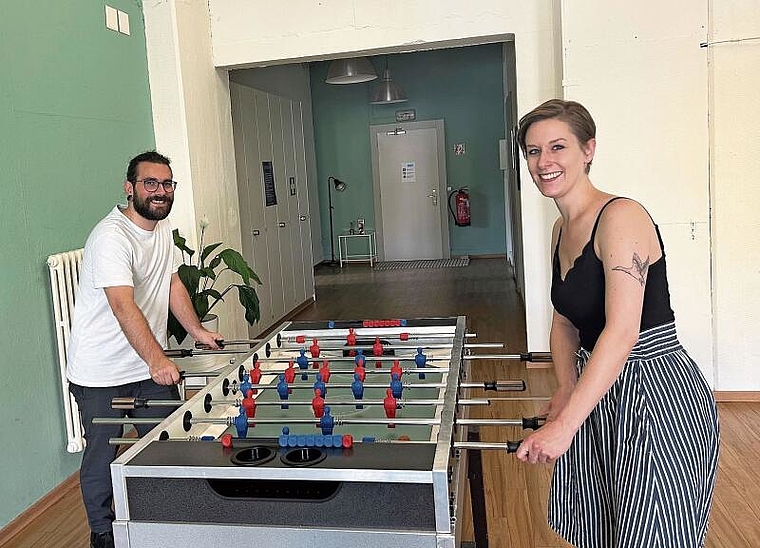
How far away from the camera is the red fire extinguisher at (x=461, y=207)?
1062cm

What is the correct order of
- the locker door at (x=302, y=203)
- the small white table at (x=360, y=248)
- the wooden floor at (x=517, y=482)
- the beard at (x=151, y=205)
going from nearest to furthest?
the beard at (x=151, y=205)
the wooden floor at (x=517, y=482)
the locker door at (x=302, y=203)
the small white table at (x=360, y=248)

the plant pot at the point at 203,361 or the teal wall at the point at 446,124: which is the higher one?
the teal wall at the point at 446,124

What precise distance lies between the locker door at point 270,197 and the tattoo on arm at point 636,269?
5.09 m

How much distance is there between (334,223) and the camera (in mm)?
11219

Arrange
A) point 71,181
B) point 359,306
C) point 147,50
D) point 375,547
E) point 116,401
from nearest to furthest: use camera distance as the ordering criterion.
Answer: point 375,547 < point 116,401 < point 71,181 < point 147,50 < point 359,306

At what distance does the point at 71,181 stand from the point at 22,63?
594 mm

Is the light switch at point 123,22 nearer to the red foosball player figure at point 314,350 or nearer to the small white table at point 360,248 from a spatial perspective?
the red foosball player figure at point 314,350

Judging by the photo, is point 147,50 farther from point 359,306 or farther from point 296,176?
point 359,306

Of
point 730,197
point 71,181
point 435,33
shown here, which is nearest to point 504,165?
point 435,33

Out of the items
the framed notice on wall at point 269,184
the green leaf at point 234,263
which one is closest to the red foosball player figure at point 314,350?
the green leaf at point 234,263

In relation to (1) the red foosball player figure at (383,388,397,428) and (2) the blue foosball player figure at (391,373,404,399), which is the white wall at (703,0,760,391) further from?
(1) the red foosball player figure at (383,388,397,428)

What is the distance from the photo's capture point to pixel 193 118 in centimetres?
464

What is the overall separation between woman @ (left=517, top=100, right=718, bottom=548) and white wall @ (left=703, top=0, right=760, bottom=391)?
2.56m

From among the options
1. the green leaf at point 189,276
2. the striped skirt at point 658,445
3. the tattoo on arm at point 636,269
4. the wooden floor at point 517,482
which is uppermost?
the tattoo on arm at point 636,269
